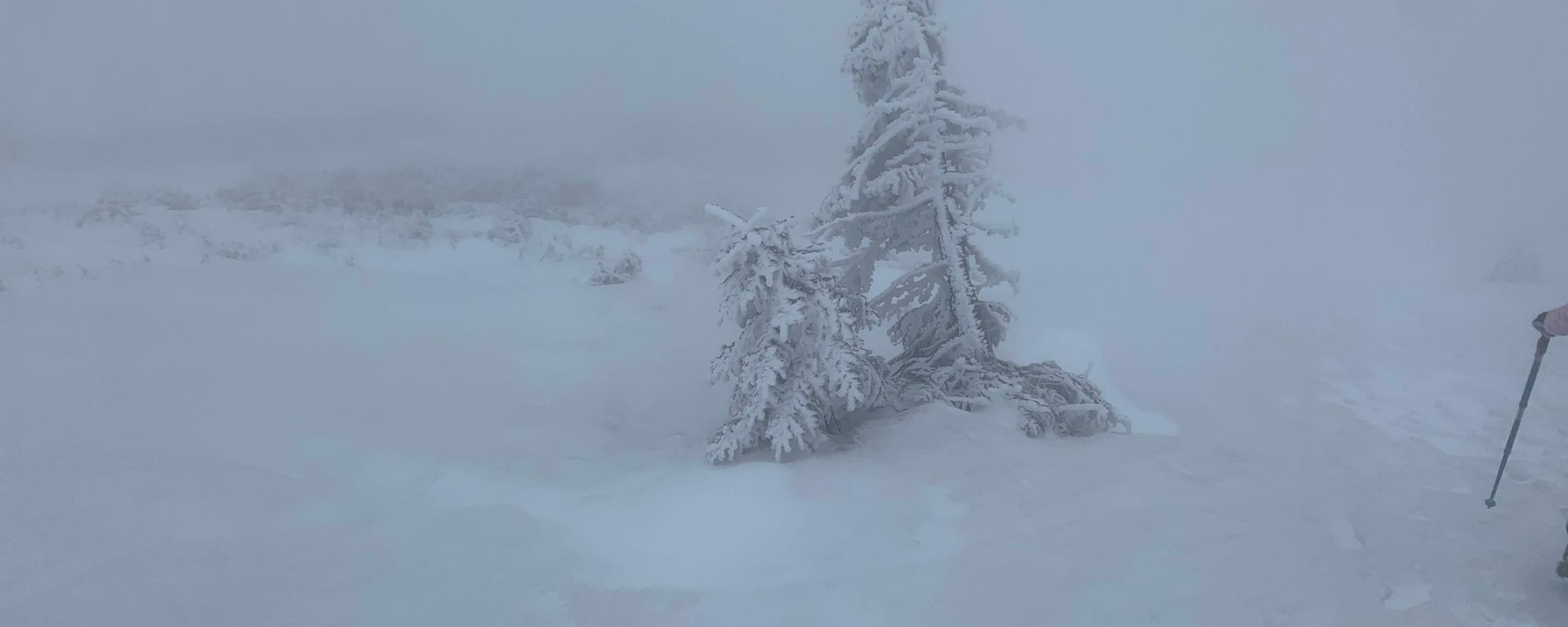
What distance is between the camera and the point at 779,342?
8391mm

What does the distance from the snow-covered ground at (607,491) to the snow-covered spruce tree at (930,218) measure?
795mm

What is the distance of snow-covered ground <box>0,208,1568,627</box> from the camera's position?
534 centimetres

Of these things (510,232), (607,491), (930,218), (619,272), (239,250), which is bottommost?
(607,491)

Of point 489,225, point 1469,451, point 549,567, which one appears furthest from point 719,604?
point 489,225

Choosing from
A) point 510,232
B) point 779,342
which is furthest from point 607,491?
point 510,232

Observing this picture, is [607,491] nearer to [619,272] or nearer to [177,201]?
[619,272]

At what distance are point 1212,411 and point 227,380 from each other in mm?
15152

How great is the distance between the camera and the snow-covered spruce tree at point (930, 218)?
Answer: 9492 mm

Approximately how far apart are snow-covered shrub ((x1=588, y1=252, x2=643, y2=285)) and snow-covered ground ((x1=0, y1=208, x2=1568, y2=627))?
3.75 metres

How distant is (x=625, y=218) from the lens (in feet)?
87.6

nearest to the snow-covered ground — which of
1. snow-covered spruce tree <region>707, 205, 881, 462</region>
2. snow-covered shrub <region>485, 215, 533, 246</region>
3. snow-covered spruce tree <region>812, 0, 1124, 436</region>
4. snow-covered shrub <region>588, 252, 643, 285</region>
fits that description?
snow-covered spruce tree <region>707, 205, 881, 462</region>

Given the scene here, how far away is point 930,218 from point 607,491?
5542 mm

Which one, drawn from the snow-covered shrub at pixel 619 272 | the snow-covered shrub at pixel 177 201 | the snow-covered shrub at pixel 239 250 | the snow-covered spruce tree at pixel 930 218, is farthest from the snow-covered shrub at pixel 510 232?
the snow-covered spruce tree at pixel 930 218

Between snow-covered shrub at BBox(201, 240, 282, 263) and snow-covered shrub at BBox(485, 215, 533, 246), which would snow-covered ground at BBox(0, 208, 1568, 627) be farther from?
snow-covered shrub at BBox(485, 215, 533, 246)
